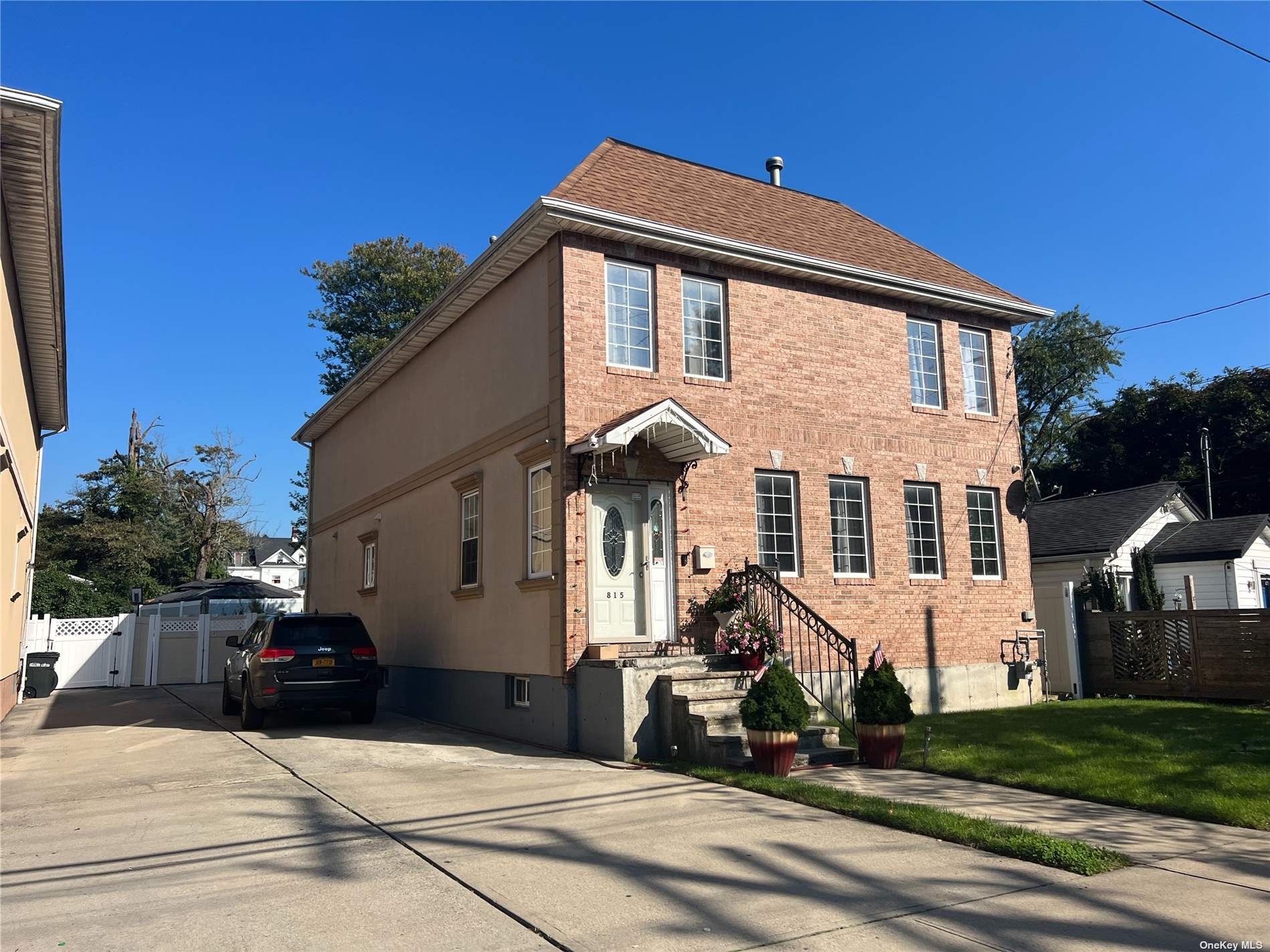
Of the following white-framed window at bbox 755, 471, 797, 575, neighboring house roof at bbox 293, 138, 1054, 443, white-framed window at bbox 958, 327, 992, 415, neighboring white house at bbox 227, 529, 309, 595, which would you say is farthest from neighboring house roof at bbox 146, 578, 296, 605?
neighboring white house at bbox 227, 529, 309, 595

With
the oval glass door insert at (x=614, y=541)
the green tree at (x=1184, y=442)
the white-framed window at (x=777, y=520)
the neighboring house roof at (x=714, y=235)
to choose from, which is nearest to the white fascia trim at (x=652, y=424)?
the oval glass door insert at (x=614, y=541)

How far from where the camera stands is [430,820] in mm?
7598

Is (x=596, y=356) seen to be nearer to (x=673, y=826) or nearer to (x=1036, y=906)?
(x=673, y=826)

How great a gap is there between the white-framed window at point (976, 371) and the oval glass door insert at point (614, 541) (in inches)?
286

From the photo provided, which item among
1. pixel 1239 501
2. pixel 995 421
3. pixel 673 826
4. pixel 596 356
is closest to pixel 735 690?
pixel 673 826

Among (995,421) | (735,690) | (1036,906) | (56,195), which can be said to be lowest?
(1036,906)

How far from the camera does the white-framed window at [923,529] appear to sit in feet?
48.2

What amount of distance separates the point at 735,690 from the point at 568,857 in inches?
194

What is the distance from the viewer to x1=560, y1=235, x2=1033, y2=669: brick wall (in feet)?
39.9

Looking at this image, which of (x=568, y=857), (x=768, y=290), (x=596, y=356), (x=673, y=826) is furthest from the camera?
(x=768, y=290)

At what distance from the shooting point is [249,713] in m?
13.8

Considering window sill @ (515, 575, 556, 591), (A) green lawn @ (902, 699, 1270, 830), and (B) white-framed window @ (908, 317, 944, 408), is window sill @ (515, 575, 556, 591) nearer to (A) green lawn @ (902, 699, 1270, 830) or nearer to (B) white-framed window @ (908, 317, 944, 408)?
(A) green lawn @ (902, 699, 1270, 830)

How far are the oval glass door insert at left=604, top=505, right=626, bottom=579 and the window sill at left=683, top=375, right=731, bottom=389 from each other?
2159 mm

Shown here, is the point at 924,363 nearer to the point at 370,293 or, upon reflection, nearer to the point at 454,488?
the point at 454,488
